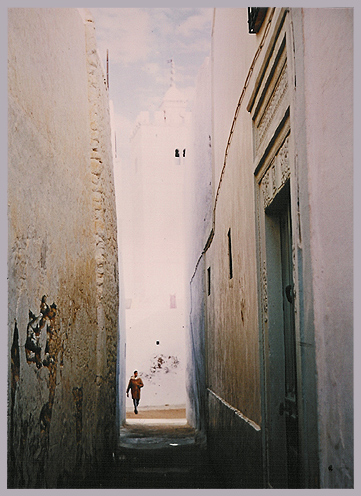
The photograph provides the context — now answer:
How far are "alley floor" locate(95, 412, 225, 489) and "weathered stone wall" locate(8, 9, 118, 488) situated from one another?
1.23 ft

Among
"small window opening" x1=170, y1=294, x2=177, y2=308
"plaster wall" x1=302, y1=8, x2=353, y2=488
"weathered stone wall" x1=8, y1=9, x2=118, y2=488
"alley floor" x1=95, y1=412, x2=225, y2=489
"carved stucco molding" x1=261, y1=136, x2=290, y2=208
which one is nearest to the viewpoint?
"plaster wall" x1=302, y1=8, x2=353, y2=488

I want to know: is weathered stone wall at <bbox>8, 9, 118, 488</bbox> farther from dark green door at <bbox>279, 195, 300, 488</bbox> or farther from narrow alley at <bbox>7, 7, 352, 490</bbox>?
dark green door at <bbox>279, 195, 300, 488</bbox>

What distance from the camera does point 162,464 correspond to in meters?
6.93

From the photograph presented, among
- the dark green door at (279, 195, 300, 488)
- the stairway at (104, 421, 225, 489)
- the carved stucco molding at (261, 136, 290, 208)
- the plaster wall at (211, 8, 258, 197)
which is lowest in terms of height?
the stairway at (104, 421, 225, 489)

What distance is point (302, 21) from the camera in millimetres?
2678

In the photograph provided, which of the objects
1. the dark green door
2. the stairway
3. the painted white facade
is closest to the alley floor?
the stairway

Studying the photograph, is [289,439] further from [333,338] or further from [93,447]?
[93,447]

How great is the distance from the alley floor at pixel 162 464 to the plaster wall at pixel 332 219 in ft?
11.2

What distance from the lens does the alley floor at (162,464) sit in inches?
228

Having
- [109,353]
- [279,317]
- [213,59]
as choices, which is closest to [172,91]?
[213,59]

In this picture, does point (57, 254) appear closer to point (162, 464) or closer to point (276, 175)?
point (276, 175)

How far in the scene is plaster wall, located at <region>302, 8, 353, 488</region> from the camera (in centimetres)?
219

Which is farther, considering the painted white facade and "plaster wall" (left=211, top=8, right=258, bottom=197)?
the painted white facade

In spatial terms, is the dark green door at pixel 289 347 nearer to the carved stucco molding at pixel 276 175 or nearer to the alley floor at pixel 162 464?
the carved stucco molding at pixel 276 175
